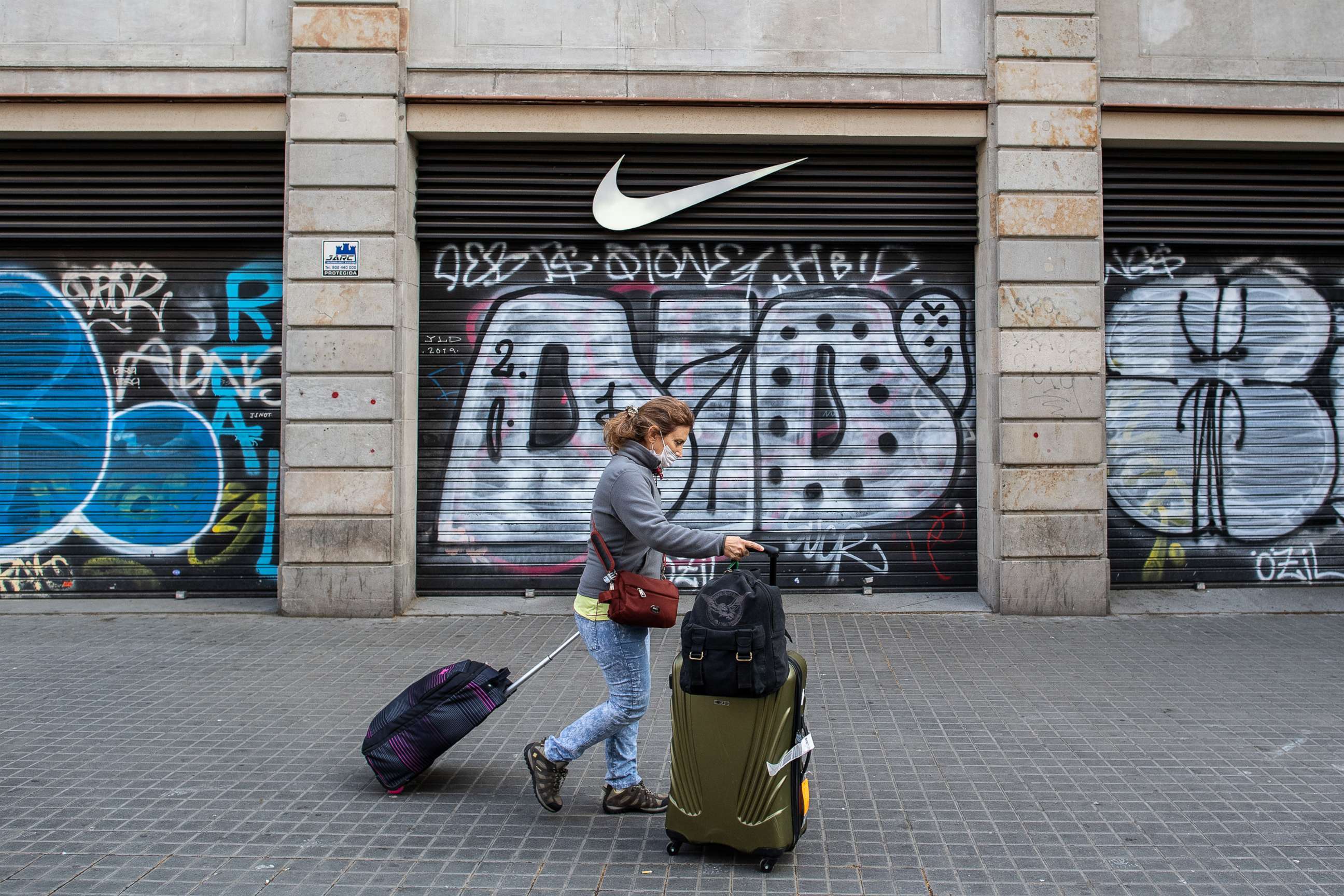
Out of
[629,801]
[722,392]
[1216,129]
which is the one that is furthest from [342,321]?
[1216,129]

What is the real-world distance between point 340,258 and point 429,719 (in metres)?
5.24

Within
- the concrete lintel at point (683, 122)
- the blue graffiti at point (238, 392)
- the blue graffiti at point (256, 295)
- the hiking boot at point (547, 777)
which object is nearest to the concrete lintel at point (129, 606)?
the blue graffiti at point (238, 392)

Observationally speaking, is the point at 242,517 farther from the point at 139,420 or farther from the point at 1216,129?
the point at 1216,129

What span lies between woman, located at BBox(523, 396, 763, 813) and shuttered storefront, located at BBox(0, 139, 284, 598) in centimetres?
574

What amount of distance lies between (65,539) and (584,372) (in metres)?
4.96

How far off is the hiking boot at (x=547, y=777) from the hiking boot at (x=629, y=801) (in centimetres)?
21

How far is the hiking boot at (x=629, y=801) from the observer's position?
4.39 meters

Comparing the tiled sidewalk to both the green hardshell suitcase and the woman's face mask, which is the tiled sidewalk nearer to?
the green hardshell suitcase

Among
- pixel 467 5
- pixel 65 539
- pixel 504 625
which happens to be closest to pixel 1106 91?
pixel 467 5

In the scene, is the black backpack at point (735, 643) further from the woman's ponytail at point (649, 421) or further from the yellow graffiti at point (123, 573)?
the yellow graffiti at point (123, 573)

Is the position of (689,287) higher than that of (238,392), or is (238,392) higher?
(689,287)

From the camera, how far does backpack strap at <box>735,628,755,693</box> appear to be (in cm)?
371

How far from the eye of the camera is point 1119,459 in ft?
30.5

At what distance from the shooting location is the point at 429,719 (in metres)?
4.61
